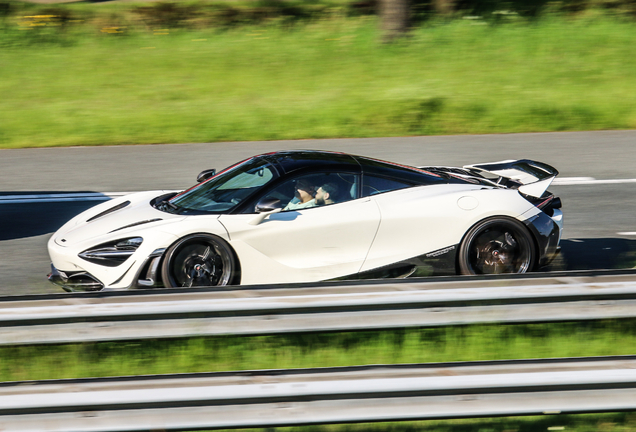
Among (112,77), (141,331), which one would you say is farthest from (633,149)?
(112,77)

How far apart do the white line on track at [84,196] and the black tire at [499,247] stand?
162 inches

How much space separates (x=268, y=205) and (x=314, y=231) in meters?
0.42

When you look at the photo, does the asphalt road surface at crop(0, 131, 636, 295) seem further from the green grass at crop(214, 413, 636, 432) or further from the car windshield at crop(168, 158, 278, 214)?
the green grass at crop(214, 413, 636, 432)

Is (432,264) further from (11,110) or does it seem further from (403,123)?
(11,110)

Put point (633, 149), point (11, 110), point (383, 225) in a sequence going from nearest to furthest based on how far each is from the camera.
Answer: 1. point (383, 225)
2. point (633, 149)
3. point (11, 110)

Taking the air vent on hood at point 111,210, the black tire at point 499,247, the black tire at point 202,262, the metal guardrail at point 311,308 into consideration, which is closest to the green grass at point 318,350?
the metal guardrail at point 311,308

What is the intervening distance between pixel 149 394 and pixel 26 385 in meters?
0.57

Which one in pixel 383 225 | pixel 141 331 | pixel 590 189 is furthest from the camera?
pixel 590 189

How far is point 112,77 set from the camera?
653 inches

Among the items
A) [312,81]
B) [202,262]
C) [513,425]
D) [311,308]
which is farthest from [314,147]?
[513,425]

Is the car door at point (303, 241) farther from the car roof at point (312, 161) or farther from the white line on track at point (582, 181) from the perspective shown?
the white line on track at point (582, 181)

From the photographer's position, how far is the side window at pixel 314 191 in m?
5.67

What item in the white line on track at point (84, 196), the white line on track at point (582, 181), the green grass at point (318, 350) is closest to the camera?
the green grass at point (318, 350)

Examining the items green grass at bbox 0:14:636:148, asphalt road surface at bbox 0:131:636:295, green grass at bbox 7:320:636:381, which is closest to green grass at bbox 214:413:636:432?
green grass at bbox 7:320:636:381
